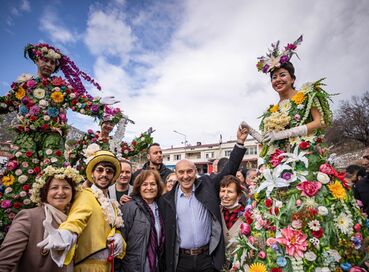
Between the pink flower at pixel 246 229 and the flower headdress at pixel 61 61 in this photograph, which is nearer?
the pink flower at pixel 246 229

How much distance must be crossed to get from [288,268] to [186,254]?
1223mm

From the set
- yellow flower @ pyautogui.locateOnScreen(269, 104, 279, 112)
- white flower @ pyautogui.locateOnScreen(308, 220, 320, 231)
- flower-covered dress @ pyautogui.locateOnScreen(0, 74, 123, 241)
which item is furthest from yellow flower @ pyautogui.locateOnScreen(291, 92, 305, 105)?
flower-covered dress @ pyautogui.locateOnScreen(0, 74, 123, 241)

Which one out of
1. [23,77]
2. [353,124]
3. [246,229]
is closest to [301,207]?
[246,229]

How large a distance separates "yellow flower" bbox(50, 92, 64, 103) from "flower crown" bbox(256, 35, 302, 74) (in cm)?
344

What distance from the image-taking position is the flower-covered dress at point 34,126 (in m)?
3.70

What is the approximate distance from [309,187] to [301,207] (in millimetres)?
225

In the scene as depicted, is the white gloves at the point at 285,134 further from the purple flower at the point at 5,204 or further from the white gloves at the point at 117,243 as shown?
the purple flower at the point at 5,204

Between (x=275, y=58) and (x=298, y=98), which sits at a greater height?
(x=275, y=58)

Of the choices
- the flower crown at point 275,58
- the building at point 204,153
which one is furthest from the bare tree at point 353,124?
the flower crown at point 275,58

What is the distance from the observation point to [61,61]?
4676 millimetres

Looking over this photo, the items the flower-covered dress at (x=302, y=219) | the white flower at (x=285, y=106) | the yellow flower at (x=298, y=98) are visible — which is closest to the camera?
the flower-covered dress at (x=302, y=219)

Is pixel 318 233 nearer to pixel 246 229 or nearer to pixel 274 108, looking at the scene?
pixel 246 229

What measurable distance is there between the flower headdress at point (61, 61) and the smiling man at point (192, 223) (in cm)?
290

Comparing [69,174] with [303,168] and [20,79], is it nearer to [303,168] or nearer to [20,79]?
[303,168]
